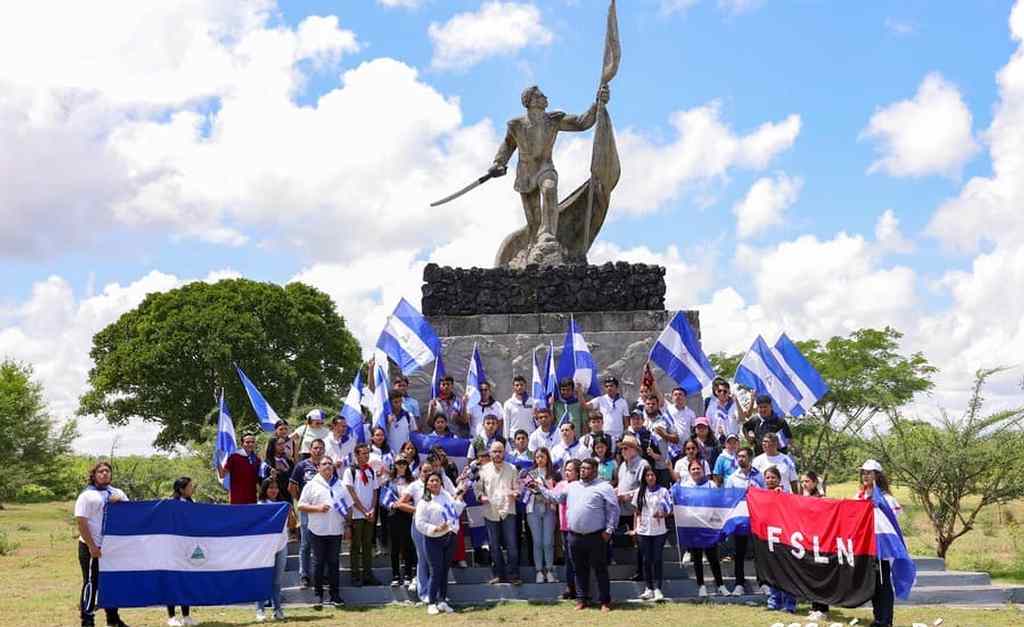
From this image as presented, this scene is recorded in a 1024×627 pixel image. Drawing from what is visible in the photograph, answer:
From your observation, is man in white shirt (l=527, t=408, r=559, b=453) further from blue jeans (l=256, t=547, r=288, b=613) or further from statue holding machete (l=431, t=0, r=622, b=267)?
statue holding machete (l=431, t=0, r=622, b=267)

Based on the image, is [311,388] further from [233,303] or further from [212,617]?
[212,617]

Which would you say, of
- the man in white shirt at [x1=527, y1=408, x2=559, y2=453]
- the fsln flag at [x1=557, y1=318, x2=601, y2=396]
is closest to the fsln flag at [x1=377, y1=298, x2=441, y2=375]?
the fsln flag at [x1=557, y1=318, x2=601, y2=396]

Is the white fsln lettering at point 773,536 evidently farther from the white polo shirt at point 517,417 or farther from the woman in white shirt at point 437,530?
the white polo shirt at point 517,417

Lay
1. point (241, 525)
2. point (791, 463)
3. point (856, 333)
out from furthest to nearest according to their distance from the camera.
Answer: point (856, 333) → point (791, 463) → point (241, 525)

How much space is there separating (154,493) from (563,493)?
11703 millimetres

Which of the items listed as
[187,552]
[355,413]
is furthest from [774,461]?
[187,552]

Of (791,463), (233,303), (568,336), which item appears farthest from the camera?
(233,303)

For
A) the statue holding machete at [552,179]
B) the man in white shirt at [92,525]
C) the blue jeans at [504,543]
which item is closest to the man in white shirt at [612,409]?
the blue jeans at [504,543]

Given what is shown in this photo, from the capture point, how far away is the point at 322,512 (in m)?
10.5

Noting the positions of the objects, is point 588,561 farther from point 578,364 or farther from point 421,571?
point 578,364

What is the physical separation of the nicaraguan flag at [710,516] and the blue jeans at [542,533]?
51.9 inches

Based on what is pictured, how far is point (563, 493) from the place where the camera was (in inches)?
416

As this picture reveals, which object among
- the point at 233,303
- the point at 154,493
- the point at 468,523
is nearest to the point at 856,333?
the point at 233,303

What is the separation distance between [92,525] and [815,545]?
6710mm
